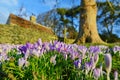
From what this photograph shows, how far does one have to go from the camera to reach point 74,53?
3.03 meters

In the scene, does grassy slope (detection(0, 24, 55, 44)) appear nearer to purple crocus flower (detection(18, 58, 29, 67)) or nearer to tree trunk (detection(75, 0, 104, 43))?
tree trunk (detection(75, 0, 104, 43))

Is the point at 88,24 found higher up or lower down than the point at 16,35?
higher up

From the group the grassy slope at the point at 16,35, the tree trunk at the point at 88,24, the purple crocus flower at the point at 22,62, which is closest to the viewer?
the purple crocus flower at the point at 22,62

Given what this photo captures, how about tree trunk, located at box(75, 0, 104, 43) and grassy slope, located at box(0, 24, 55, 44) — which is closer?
grassy slope, located at box(0, 24, 55, 44)

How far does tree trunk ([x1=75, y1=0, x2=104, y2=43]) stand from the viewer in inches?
816

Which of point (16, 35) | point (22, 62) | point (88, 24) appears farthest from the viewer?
point (88, 24)

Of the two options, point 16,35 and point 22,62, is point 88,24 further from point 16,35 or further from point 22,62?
point 22,62

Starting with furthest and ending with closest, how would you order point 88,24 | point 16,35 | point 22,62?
point 88,24, point 16,35, point 22,62

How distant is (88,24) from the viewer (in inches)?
826

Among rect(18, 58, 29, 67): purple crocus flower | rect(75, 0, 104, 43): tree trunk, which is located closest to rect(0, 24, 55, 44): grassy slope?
rect(75, 0, 104, 43): tree trunk

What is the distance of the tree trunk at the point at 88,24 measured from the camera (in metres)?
20.7

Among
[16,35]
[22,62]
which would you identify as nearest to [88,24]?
[16,35]

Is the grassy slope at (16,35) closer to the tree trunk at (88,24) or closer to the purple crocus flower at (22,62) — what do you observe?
the tree trunk at (88,24)

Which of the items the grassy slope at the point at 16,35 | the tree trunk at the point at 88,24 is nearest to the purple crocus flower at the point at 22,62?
the grassy slope at the point at 16,35
